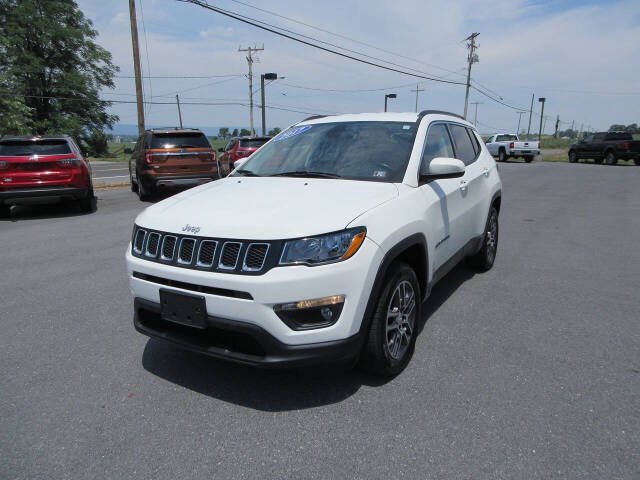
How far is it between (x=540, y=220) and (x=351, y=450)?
8.01 metres

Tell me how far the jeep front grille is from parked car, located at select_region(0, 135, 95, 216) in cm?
739

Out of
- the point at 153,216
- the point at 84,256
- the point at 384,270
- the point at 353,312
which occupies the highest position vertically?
the point at 153,216

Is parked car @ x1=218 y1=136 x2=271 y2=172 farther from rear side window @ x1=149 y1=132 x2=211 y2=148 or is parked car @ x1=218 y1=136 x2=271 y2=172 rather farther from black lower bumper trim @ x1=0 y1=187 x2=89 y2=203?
black lower bumper trim @ x1=0 y1=187 x2=89 y2=203

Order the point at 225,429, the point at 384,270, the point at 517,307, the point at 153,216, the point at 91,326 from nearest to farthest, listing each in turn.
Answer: the point at 225,429 < the point at 384,270 < the point at 153,216 < the point at 91,326 < the point at 517,307

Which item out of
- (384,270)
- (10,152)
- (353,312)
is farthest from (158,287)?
(10,152)

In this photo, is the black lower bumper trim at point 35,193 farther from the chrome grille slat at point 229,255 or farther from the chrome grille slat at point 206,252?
the chrome grille slat at point 229,255

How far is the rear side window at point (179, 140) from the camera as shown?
1116 centimetres

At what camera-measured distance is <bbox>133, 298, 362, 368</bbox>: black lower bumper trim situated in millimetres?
2455

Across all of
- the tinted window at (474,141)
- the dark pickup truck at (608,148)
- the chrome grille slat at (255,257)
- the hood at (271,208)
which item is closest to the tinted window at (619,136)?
the dark pickup truck at (608,148)

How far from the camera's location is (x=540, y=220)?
9.04m

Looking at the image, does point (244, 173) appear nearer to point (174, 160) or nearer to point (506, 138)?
point (174, 160)

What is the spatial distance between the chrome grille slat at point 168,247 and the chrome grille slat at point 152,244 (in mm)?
53

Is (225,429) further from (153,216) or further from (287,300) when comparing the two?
(153,216)

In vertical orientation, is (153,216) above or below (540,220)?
above
